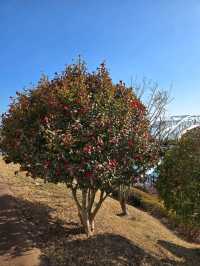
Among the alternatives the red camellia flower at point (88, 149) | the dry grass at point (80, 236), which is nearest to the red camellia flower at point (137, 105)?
the red camellia flower at point (88, 149)

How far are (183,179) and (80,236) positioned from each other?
160 inches

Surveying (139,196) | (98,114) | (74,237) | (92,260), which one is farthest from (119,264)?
(139,196)

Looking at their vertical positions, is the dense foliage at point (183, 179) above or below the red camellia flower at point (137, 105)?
below

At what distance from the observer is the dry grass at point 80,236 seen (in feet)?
43.2

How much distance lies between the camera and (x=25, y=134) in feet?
45.1

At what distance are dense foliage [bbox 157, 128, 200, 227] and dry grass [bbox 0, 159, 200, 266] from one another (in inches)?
66.8

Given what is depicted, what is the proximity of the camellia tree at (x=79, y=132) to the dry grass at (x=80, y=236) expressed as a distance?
859 mm

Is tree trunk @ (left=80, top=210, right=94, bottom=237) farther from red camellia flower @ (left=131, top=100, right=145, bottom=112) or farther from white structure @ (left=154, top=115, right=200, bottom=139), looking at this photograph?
white structure @ (left=154, top=115, right=200, bottom=139)

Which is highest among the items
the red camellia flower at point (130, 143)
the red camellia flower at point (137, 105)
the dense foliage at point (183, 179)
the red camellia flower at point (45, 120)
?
the red camellia flower at point (137, 105)

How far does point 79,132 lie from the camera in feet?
42.2

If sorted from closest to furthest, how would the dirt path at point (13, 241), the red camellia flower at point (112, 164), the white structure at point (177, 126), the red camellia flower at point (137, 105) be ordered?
1. the dirt path at point (13, 241)
2. the red camellia flower at point (112, 164)
3. the red camellia flower at point (137, 105)
4. the white structure at point (177, 126)

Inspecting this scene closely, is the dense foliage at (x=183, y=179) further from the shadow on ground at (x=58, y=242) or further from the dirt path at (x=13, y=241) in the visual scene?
the dirt path at (x=13, y=241)

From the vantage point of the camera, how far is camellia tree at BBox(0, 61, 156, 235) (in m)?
12.6

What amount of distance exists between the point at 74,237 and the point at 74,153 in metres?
3.11
